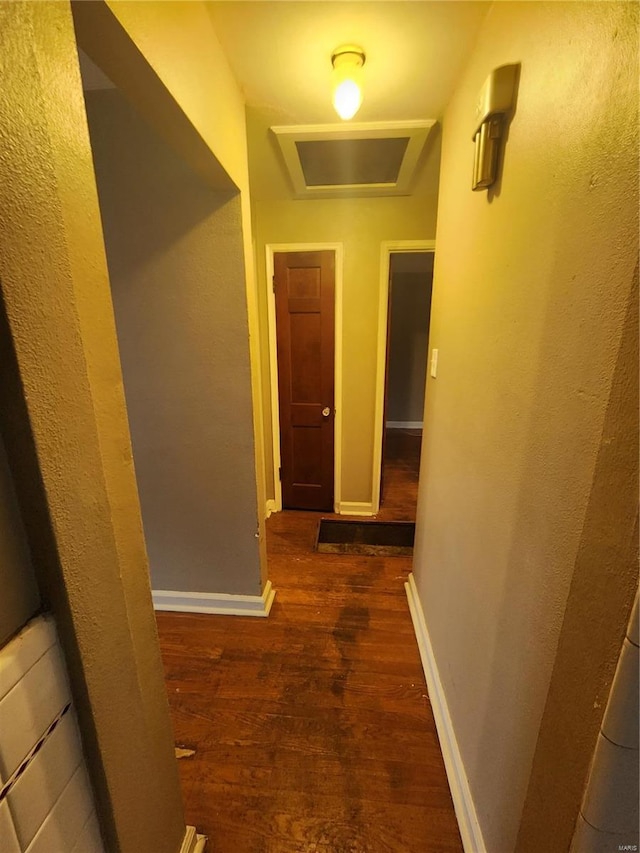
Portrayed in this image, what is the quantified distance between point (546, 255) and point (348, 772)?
1717mm

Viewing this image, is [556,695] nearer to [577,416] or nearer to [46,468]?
[577,416]

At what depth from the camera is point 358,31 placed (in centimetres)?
112

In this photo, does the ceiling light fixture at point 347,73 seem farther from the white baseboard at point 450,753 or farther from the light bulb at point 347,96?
the white baseboard at point 450,753

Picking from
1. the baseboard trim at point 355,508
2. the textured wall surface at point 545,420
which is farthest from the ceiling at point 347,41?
the baseboard trim at point 355,508

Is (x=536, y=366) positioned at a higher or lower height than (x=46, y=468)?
higher

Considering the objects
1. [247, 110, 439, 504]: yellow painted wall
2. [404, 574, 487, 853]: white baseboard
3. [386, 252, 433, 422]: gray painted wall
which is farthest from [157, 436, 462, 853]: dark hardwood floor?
[386, 252, 433, 422]: gray painted wall

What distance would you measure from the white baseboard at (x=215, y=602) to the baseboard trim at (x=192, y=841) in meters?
0.90

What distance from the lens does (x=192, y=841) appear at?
1.01 meters

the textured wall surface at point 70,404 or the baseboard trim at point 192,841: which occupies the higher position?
the textured wall surface at point 70,404

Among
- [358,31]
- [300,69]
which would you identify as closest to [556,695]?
[358,31]

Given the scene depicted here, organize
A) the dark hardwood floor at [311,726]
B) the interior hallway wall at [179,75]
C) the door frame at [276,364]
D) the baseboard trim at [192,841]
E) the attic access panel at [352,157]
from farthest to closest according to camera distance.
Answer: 1. the door frame at [276,364]
2. the attic access panel at [352,157]
3. the dark hardwood floor at [311,726]
4. the baseboard trim at [192,841]
5. the interior hallway wall at [179,75]

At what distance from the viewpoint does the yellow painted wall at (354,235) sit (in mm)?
2385

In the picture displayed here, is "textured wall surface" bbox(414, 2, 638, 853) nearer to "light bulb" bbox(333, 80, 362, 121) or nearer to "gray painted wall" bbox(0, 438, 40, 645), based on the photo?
"light bulb" bbox(333, 80, 362, 121)

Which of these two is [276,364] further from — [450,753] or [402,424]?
[402,424]
